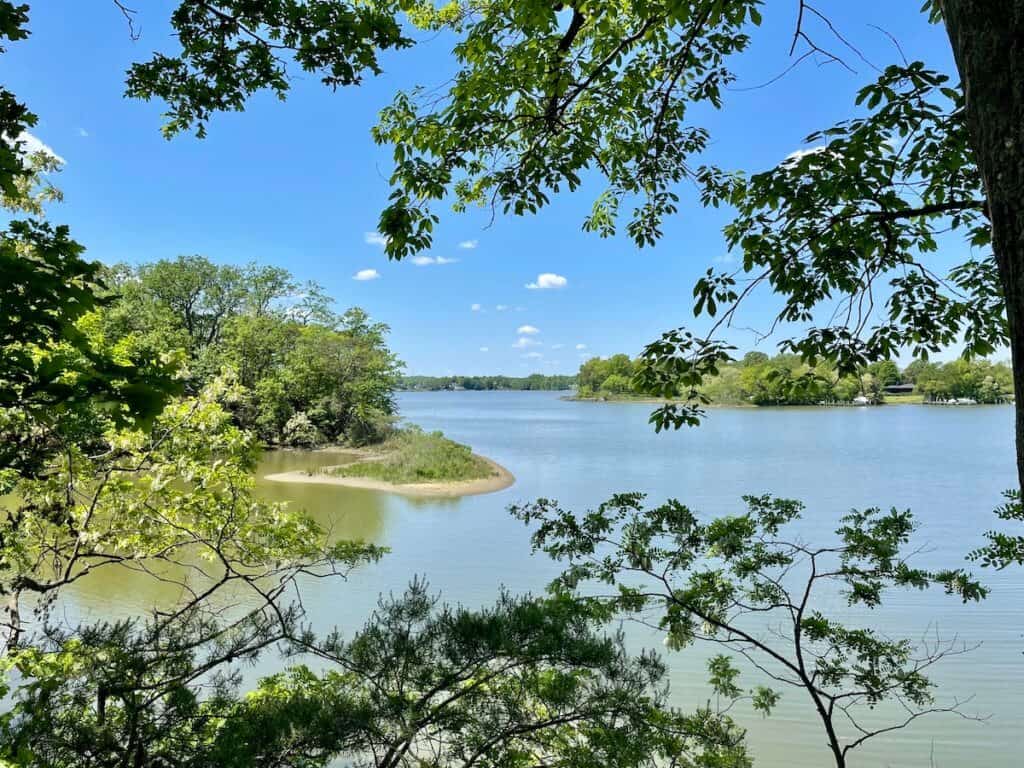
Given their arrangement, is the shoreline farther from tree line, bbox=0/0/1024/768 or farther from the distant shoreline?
tree line, bbox=0/0/1024/768

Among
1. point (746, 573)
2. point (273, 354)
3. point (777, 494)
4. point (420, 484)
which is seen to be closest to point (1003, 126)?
point (746, 573)

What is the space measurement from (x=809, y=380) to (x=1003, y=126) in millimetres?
1916

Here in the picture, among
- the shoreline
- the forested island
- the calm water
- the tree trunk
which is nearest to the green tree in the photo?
the calm water

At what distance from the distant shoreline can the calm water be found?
623 millimetres

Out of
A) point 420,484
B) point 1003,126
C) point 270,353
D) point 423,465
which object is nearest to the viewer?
point 1003,126

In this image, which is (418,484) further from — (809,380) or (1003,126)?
(1003,126)

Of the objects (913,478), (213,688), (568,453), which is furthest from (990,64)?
(568,453)

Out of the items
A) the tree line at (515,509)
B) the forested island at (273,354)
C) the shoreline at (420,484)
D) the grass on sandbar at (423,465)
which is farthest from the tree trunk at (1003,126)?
the forested island at (273,354)

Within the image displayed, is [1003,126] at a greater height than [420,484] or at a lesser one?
greater

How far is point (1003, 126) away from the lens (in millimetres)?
1011

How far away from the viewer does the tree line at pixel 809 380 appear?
2.79 metres

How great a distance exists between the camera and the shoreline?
15.9m

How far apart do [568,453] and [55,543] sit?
20816 millimetres

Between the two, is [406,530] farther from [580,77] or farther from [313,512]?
[580,77]
